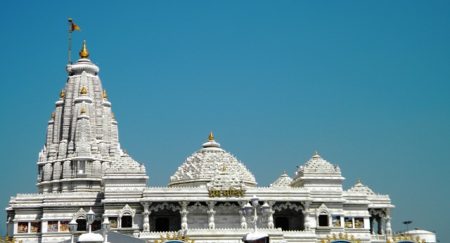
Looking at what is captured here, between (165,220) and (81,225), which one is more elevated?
(165,220)

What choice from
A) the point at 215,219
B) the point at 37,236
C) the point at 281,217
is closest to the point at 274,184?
the point at 281,217

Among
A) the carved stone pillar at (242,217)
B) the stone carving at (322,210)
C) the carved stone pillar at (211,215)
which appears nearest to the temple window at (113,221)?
the carved stone pillar at (211,215)

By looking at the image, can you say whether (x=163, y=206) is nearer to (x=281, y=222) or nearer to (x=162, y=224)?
(x=162, y=224)

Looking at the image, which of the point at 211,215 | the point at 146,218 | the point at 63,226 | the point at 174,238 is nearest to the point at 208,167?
the point at 211,215

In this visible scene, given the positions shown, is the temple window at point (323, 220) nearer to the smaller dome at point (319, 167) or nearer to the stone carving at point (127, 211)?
the smaller dome at point (319, 167)

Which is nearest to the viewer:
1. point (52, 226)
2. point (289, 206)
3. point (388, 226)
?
point (52, 226)

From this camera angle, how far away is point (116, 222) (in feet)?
225

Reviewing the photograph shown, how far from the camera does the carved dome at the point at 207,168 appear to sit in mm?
73438

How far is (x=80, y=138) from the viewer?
77.4 meters

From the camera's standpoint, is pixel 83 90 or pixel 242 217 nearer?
pixel 242 217

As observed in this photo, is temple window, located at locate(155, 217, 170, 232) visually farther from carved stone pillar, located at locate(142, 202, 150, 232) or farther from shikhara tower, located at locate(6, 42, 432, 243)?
carved stone pillar, located at locate(142, 202, 150, 232)

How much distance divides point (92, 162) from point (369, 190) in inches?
1117

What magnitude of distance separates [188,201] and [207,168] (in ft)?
22.5

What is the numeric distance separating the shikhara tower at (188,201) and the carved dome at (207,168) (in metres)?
0.11
